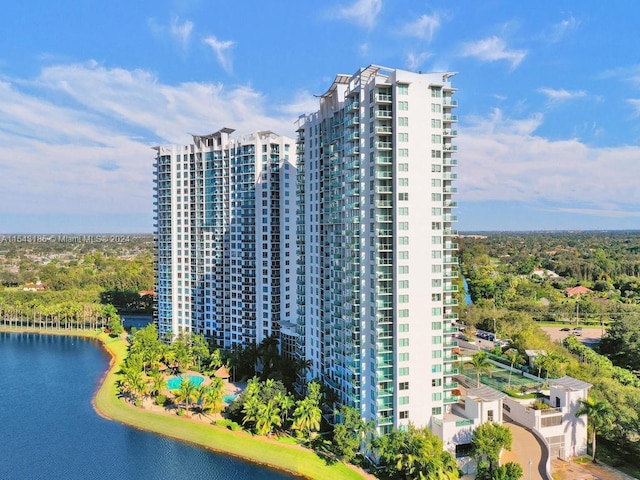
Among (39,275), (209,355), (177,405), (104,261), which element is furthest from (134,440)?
(104,261)

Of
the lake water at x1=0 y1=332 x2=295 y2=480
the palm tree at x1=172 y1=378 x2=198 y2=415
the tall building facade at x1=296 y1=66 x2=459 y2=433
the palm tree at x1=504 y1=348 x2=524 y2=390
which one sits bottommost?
the lake water at x1=0 y1=332 x2=295 y2=480

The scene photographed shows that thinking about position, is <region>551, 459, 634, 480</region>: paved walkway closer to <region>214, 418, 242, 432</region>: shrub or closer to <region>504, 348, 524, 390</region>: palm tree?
<region>504, 348, 524, 390</region>: palm tree

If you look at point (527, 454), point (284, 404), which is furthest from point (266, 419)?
point (527, 454)

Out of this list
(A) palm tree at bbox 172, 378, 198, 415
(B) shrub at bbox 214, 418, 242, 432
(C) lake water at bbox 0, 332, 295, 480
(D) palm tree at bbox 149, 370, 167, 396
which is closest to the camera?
(C) lake water at bbox 0, 332, 295, 480

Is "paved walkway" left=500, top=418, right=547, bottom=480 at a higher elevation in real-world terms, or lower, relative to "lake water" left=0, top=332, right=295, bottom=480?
higher

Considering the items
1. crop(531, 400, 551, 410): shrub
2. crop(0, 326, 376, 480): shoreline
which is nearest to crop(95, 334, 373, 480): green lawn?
crop(0, 326, 376, 480): shoreline
